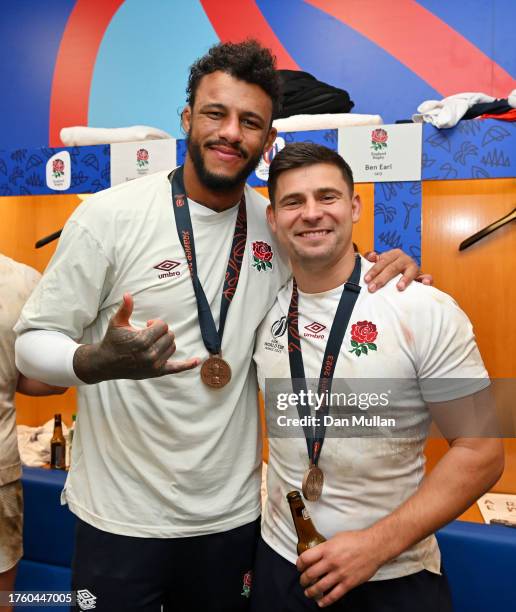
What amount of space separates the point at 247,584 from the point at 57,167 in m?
2.29

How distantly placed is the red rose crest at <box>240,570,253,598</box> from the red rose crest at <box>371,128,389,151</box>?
5.67ft

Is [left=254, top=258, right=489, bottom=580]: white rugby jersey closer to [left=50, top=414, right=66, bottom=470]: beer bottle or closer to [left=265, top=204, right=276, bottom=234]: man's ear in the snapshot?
[left=265, top=204, right=276, bottom=234]: man's ear

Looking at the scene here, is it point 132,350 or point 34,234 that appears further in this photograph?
point 34,234

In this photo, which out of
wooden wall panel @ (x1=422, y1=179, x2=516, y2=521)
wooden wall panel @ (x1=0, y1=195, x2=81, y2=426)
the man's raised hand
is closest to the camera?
the man's raised hand

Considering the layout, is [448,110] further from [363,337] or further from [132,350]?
[132,350]

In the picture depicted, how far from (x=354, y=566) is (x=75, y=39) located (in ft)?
13.6

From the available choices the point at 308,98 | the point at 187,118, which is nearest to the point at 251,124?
the point at 187,118

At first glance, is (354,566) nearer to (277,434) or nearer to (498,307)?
(277,434)

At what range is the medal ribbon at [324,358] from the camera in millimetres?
1455

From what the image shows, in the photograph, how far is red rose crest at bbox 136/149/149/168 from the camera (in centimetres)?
293

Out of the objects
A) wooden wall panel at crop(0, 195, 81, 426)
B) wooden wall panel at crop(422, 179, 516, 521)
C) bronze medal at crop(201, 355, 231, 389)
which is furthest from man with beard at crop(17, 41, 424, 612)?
wooden wall panel at crop(0, 195, 81, 426)

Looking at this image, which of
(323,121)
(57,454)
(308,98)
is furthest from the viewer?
(57,454)

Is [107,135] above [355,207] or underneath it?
above

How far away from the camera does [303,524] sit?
1415mm
